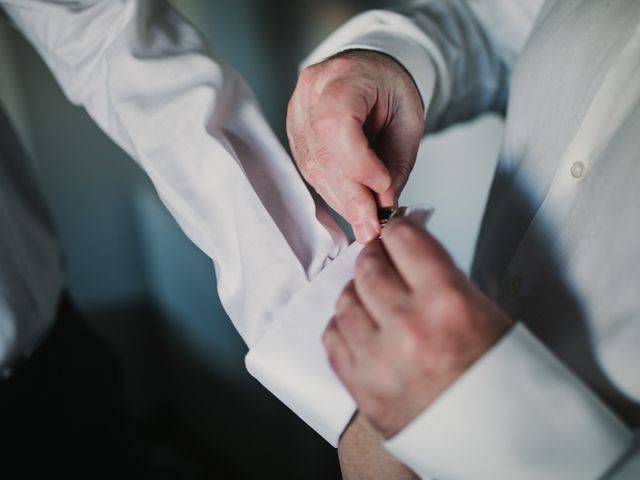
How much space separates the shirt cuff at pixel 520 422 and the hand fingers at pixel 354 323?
5 cm

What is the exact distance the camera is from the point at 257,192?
0.42 m

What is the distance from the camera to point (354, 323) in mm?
298

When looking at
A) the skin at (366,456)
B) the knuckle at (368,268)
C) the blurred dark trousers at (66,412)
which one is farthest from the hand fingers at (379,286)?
the blurred dark trousers at (66,412)

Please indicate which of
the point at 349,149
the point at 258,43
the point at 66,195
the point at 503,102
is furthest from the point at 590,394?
the point at 66,195

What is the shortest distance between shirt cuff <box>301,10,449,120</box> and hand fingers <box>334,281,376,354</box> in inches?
9.9

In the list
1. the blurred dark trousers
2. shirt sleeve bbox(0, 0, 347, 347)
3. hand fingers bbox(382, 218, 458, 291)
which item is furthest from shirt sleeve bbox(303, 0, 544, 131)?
the blurred dark trousers

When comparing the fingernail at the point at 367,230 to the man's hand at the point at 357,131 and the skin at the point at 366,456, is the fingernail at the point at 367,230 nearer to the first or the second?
the man's hand at the point at 357,131

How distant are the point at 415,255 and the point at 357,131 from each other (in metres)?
0.11

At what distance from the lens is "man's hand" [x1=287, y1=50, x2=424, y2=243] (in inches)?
14.6

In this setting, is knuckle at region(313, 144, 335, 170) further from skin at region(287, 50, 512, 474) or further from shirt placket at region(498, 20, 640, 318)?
shirt placket at region(498, 20, 640, 318)

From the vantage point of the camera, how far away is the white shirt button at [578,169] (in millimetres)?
404

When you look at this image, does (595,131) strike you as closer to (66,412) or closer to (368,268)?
(368,268)

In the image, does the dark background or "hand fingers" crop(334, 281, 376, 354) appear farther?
the dark background

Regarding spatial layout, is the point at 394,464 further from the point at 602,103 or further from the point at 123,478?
the point at 123,478
